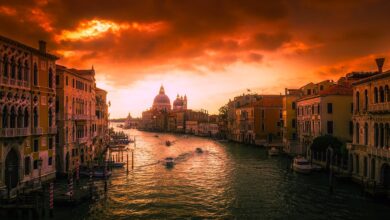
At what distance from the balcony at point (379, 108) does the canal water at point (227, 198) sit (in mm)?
7272

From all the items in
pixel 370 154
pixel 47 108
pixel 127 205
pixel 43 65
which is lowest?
pixel 127 205

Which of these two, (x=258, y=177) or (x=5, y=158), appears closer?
(x=5, y=158)

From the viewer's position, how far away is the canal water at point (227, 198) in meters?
25.0

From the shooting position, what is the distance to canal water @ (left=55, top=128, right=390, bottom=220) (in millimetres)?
25047

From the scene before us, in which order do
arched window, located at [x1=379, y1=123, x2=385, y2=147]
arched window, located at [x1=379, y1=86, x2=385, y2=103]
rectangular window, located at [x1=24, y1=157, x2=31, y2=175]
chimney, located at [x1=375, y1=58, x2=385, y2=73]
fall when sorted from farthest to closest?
chimney, located at [x1=375, y1=58, x2=385, y2=73]
arched window, located at [x1=379, y1=86, x2=385, y2=103]
arched window, located at [x1=379, y1=123, x2=385, y2=147]
rectangular window, located at [x1=24, y1=157, x2=31, y2=175]

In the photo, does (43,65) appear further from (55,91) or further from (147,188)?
(147,188)

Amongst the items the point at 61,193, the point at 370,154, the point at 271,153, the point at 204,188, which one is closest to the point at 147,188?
the point at 204,188

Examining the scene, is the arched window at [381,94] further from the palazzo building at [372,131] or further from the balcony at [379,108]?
the balcony at [379,108]

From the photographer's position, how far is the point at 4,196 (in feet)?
82.9

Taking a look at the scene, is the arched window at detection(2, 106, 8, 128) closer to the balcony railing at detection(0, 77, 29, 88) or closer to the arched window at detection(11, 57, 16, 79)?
the balcony railing at detection(0, 77, 29, 88)

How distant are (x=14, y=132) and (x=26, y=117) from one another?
271cm

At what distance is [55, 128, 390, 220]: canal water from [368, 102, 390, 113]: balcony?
7.27m

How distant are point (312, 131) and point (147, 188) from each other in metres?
26.3

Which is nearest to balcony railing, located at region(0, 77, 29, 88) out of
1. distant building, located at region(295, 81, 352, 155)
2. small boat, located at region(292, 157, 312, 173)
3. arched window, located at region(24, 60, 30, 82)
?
arched window, located at region(24, 60, 30, 82)
